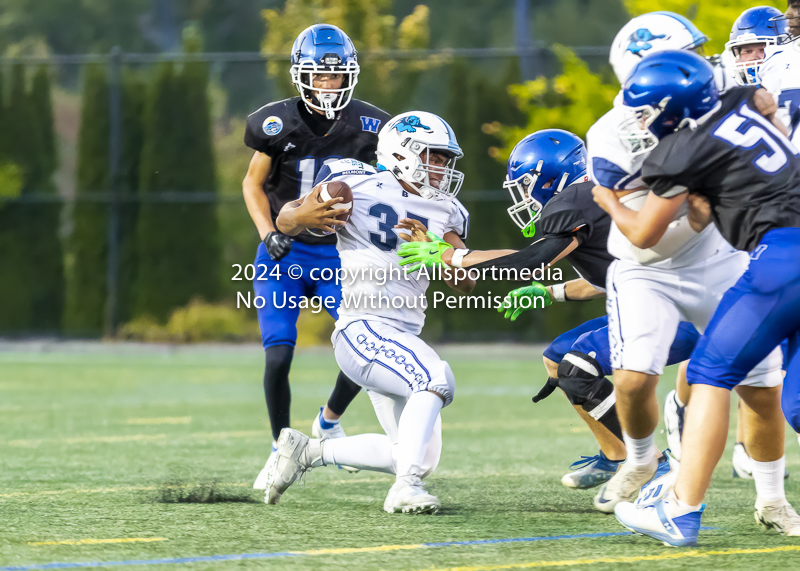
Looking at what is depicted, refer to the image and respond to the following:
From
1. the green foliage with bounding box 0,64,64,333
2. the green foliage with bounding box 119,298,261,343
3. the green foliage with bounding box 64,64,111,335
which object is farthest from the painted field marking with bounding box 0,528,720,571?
the green foliage with bounding box 0,64,64,333

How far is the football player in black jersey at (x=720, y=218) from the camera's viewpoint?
11.3ft

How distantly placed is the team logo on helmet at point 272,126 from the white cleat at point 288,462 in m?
1.74

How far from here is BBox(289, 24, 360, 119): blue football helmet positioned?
5477mm

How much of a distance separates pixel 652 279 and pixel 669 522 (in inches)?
38.2

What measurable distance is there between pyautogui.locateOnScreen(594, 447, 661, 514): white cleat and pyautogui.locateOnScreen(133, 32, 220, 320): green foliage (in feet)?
38.1

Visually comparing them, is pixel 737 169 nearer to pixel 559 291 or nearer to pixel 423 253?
pixel 423 253

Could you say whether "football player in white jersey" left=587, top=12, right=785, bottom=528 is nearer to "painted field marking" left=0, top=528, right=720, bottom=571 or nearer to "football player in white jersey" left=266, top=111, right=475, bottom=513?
"painted field marking" left=0, top=528, right=720, bottom=571

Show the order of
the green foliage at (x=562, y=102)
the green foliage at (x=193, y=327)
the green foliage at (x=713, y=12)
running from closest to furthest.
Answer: the green foliage at (x=713, y=12) → the green foliage at (x=562, y=102) → the green foliage at (x=193, y=327)

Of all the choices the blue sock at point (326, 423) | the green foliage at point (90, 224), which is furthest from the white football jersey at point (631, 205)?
the green foliage at point (90, 224)

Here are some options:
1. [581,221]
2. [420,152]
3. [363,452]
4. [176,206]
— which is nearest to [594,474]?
[363,452]

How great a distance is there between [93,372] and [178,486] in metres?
7.11

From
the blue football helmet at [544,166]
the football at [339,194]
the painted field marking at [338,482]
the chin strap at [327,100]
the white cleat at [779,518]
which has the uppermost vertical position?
the chin strap at [327,100]

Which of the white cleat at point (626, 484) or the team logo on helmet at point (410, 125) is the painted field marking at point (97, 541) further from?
the team logo on helmet at point (410, 125)

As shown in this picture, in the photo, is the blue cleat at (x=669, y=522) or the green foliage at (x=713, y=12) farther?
the green foliage at (x=713, y=12)
